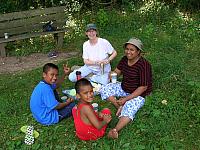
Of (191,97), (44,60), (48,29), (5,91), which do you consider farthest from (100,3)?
(191,97)

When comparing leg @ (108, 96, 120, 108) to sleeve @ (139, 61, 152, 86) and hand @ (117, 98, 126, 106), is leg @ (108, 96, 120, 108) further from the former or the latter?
sleeve @ (139, 61, 152, 86)

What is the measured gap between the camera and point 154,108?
5.14 meters

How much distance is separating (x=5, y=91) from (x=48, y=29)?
227 cm

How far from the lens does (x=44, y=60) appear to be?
7445mm

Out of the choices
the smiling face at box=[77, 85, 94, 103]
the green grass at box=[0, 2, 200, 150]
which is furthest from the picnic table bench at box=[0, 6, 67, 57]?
the smiling face at box=[77, 85, 94, 103]

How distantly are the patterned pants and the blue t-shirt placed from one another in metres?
0.92

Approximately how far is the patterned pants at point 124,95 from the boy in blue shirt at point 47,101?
2.27 feet

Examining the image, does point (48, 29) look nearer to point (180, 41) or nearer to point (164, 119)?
point (180, 41)

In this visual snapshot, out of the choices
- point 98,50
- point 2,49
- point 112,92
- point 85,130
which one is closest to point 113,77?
point 112,92

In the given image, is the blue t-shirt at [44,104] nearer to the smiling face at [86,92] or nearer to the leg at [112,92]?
the smiling face at [86,92]

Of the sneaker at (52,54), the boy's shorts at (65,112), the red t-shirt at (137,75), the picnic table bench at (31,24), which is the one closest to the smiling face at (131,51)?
the red t-shirt at (137,75)

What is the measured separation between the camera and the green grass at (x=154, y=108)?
461 cm

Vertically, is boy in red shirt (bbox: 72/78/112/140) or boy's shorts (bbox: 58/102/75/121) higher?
boy in red shirt (bbox: 72/78/112/140)

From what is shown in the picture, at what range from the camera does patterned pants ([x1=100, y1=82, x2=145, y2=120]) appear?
4.94 m
